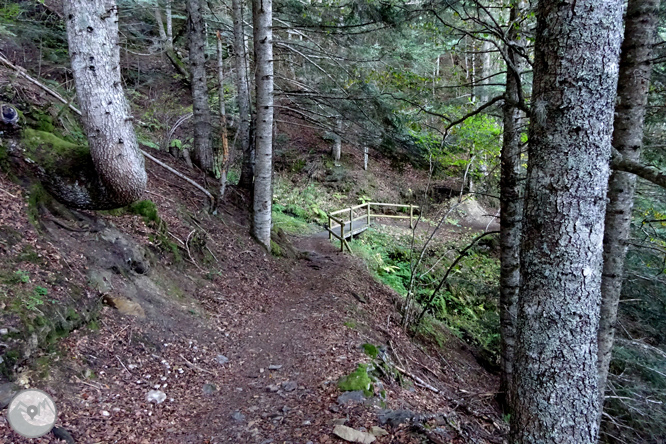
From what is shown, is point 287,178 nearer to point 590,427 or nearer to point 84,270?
point 84,270

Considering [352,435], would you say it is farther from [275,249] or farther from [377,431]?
[275,249]

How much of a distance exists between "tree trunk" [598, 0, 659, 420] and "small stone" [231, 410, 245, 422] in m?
→ 3.86

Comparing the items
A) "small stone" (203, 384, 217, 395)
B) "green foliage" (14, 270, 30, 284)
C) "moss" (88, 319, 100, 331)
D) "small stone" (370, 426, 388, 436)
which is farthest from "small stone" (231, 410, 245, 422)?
"green foliage" (14, 270, 30, 284)

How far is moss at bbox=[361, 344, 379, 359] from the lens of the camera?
16.1 feet

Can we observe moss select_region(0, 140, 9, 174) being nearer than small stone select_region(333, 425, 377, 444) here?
No

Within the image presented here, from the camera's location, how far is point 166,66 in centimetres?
1374

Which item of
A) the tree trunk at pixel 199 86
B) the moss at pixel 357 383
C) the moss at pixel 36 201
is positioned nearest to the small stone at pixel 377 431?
the moss at pixel 357 383

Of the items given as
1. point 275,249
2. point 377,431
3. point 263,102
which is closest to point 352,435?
point 377,431

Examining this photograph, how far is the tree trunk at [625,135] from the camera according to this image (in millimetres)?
3918

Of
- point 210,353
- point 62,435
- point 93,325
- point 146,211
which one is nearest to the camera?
point 62,435

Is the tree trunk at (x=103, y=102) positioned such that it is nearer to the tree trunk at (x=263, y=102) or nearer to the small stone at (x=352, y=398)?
A: the small stone at (x=352, y=398)

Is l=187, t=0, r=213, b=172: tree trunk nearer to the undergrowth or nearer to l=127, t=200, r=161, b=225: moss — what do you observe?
l=127, t=200, r=161, b=225: moss

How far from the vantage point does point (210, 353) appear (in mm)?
4730

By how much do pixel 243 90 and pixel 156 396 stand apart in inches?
308
